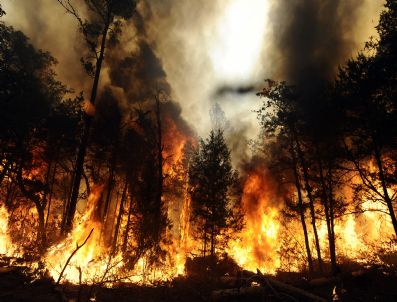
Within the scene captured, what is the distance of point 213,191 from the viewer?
25.9 metres

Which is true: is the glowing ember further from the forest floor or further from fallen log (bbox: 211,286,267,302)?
fallen log (bbox: 211,286,267,302)

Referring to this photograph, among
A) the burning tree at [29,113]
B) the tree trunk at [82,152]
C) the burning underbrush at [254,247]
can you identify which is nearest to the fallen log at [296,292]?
the burning underbrush at [254,247]

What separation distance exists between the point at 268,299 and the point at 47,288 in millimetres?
8538

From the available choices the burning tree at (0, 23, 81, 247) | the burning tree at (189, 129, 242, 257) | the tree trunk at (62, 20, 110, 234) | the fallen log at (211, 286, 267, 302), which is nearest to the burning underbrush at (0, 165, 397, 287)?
the tree trunk at (62, 20, 110, 234)

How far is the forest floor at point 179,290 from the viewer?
A: 1045 centimetres

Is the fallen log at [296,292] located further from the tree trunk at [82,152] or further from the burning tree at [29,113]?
the burning tree at [29,113]

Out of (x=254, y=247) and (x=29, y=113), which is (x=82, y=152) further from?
(x=254, y=247)

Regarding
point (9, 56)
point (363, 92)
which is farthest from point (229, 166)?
point (9, 56)

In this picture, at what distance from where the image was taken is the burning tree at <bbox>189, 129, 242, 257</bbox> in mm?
25141

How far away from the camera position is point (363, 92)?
55.1 ft

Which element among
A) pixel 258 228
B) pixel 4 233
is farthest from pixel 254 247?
pixel 4 233

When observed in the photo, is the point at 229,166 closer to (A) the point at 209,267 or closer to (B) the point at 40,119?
(A) the point at 209,267

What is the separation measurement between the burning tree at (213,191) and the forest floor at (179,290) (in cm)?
948

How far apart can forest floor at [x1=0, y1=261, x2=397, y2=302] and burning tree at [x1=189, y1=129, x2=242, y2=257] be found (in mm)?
9477
